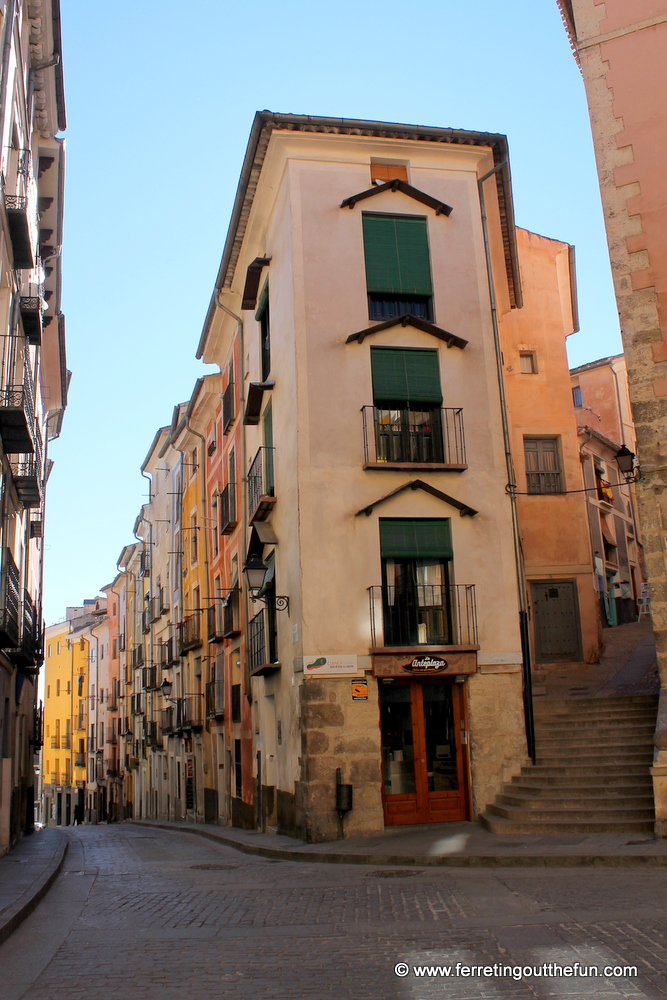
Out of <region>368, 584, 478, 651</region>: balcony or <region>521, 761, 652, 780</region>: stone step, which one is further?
<region>368, 584, 478, 651</region>: balcony

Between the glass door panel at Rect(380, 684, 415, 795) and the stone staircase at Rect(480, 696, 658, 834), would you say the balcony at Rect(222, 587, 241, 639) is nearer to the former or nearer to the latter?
the glass door panel at Rect(380, 684, 415, 795)

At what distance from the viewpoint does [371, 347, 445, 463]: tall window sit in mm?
17172

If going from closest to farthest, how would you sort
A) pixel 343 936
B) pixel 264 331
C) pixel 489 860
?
pixel 343 936
pixel 489 860
pixel 264 331

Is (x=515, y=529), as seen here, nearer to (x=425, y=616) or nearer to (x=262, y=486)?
(x=425, y=616)

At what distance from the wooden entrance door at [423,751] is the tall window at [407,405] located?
4219mm

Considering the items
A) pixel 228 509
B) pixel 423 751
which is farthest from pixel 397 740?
pixel 228 509

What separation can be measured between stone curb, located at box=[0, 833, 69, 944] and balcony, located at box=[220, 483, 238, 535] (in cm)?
1141

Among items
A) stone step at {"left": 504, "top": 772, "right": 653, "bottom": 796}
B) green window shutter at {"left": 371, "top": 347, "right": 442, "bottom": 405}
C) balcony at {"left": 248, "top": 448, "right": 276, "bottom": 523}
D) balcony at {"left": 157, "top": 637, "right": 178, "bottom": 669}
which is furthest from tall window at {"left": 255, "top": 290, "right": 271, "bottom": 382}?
balcony at {"left": 157, "top": 637, "right": 178, "bottom": 669}

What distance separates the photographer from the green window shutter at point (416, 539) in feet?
54.3

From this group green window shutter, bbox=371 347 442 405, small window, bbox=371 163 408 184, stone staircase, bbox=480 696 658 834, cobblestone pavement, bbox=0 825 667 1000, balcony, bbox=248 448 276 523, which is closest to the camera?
cobblestone pavement, bbox=0 825 667 1000

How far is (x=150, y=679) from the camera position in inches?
1638

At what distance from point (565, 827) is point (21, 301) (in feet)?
44.5

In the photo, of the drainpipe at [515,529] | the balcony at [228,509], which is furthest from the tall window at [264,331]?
the balcony at [228,509]

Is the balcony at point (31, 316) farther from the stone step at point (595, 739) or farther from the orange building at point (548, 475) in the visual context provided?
the stone step at point (595, 739)
